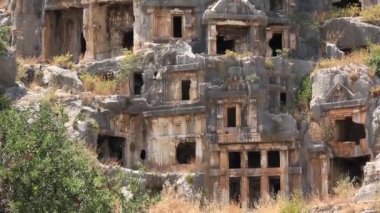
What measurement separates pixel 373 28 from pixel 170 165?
1200cm

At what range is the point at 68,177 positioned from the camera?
2189 centimetres

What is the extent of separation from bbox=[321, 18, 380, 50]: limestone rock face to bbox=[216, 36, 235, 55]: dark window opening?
14.8 feet

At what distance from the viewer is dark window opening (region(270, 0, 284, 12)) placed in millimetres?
46812

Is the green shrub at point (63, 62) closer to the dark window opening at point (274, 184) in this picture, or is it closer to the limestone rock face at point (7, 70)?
Answer: the limestone rock face at point (7, 70)

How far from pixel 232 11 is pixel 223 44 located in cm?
229

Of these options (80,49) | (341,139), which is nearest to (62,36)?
(80,49)

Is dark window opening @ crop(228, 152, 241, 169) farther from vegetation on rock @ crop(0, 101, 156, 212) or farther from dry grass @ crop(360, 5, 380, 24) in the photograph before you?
vegetation on rock @ crop(0, 101, 156, 212)

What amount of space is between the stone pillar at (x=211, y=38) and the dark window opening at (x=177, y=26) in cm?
213

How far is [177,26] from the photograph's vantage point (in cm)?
4500

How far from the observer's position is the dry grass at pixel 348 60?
40.4m

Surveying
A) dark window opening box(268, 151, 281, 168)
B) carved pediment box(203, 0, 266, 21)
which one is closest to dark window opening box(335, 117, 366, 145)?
dark window opening box(268, 151, 281, 168)

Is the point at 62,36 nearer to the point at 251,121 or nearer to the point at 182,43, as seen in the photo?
the point at 182,43

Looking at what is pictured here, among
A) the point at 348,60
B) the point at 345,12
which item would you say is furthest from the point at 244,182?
the point at 345,12

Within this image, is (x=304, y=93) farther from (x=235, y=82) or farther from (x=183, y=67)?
(x=183, y=67)
